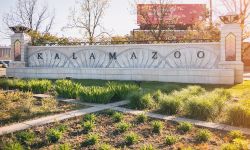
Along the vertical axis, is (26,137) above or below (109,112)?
below

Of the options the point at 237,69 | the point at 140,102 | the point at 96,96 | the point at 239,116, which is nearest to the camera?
the point at 239,116

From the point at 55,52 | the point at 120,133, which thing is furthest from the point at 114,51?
the point at 120,133

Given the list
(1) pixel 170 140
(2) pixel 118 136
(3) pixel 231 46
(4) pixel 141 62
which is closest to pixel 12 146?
(2) pixel 118 136

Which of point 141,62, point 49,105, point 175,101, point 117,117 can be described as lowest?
point 117,117

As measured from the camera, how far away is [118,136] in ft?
23.0

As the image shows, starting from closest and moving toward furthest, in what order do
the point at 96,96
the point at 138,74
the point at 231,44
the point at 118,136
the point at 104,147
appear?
the point at 104,147
the point at 118,136
the point at 96,96
the point at 231,44
the point at 138,74

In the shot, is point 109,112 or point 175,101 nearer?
point 109,112

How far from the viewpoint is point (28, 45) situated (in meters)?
22.7

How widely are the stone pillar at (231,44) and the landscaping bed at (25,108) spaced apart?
32.0ft

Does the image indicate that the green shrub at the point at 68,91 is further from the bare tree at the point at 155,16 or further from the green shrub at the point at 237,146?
the bare tree at the point at 155,16

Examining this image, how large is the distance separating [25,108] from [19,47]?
14493 mm

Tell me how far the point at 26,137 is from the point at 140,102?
4.04 meters

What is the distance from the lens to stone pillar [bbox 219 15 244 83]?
1697 centimetres

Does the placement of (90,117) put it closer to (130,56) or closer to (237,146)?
(237,146)
